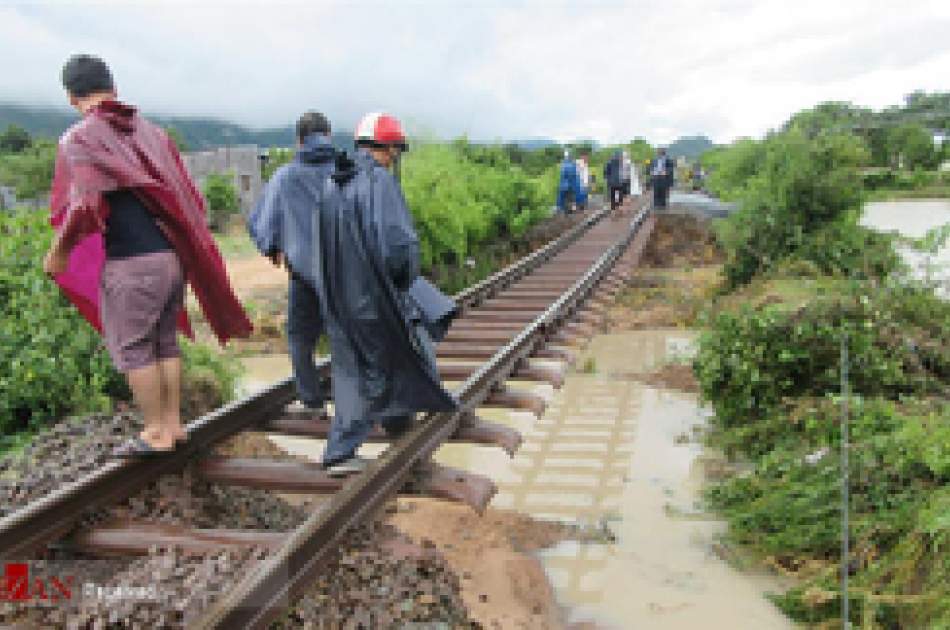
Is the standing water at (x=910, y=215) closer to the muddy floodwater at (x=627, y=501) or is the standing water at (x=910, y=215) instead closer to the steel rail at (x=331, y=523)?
the muddy floodwater at (x=627, y=501)

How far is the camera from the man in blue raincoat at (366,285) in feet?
11.3

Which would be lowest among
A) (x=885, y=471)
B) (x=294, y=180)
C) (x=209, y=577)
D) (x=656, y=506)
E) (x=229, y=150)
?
(x=656, y=506)

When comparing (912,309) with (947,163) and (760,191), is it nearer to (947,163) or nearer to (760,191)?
(760,191)

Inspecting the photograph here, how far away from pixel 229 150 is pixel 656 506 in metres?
34.0

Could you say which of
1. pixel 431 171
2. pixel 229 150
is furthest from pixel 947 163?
pixel 431 171

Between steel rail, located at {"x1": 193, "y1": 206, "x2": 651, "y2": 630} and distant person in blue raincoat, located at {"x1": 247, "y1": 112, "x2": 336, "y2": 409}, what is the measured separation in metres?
0.84

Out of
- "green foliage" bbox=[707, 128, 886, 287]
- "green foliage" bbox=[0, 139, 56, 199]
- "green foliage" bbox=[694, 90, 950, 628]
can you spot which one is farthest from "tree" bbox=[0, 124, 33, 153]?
"green foliage" bbox=[694, 90, 950, 628]

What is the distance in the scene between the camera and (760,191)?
40.4 ft

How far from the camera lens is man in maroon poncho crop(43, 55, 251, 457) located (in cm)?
308

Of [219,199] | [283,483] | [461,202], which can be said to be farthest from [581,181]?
[219,199]

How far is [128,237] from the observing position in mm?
3246

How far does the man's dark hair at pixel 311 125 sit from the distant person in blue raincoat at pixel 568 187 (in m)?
14.4

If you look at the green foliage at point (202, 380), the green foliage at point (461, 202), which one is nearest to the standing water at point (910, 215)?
the green foliage at point (461, 202)

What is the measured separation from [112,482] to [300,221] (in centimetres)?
149
